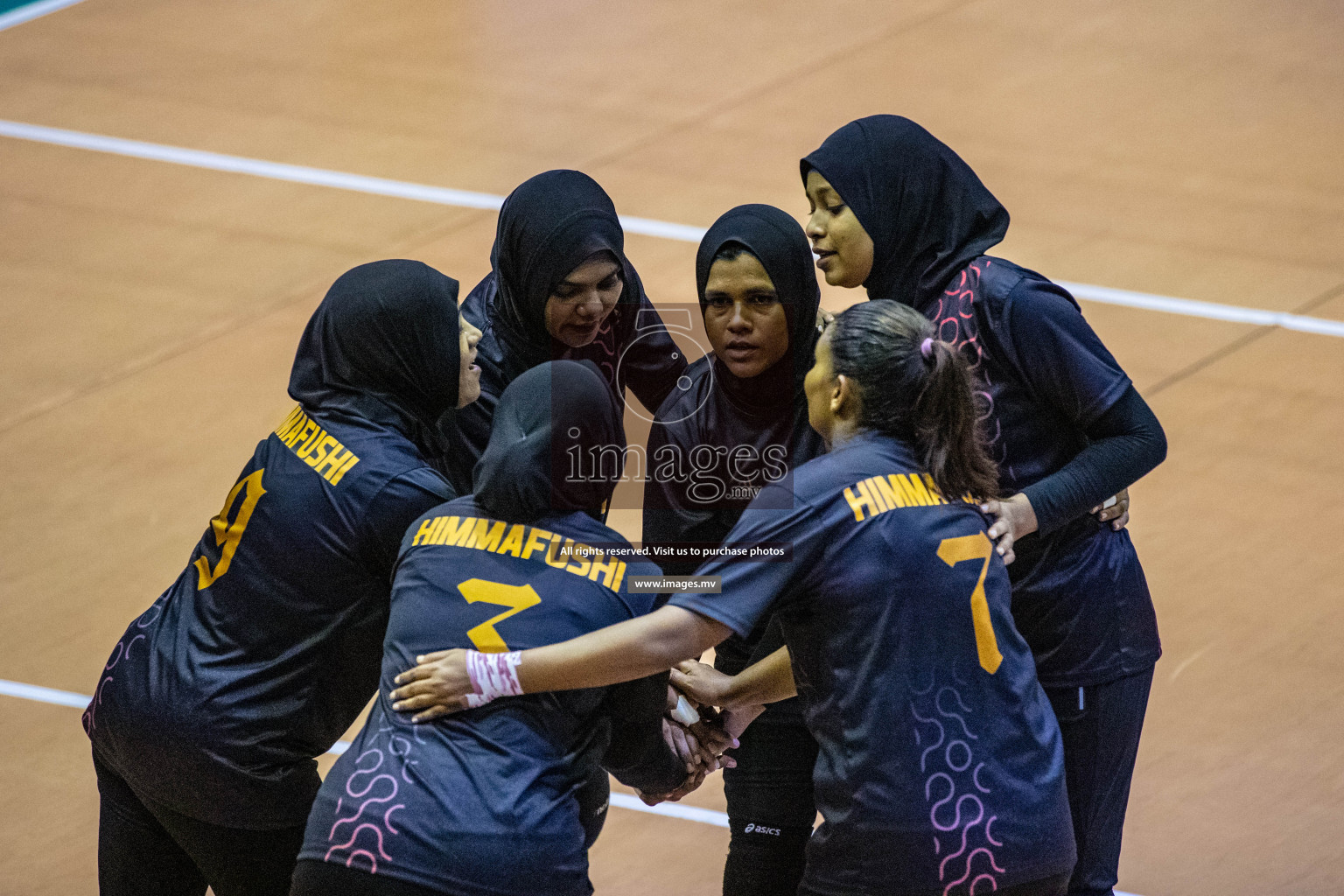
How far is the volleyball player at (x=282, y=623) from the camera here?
362 cm

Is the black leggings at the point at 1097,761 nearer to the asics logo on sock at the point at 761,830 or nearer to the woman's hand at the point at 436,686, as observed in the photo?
the asics logo on sock at the point at 761,830

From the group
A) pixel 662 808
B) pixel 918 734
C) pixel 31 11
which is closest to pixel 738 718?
pixel 918 734

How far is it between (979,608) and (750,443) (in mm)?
886

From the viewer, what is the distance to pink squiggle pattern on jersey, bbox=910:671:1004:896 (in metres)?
3.19

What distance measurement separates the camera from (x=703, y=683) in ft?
13.0

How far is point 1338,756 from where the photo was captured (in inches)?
211

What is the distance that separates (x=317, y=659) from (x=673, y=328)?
5.00ft

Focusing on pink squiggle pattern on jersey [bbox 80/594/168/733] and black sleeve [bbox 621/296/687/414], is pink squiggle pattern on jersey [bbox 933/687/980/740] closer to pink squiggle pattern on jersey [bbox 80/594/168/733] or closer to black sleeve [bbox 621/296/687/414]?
black sleeve [bbox 621/296/687/414]

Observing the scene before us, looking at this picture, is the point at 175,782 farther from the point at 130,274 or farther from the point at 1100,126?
the point at 1100,126

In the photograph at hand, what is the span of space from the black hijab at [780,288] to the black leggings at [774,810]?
765mm

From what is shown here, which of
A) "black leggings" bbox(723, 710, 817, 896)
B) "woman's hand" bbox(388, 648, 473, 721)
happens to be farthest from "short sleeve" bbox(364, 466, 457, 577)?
"black leggings" bbox(723, 710, 817, 896)

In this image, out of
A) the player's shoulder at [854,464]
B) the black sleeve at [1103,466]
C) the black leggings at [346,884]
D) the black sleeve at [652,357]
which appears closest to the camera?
the black leggings at [346,884]

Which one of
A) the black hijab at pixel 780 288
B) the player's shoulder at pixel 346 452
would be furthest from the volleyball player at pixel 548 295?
the player's shoulder at pixel 346 452

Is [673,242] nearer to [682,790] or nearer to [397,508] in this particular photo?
[682,790]
